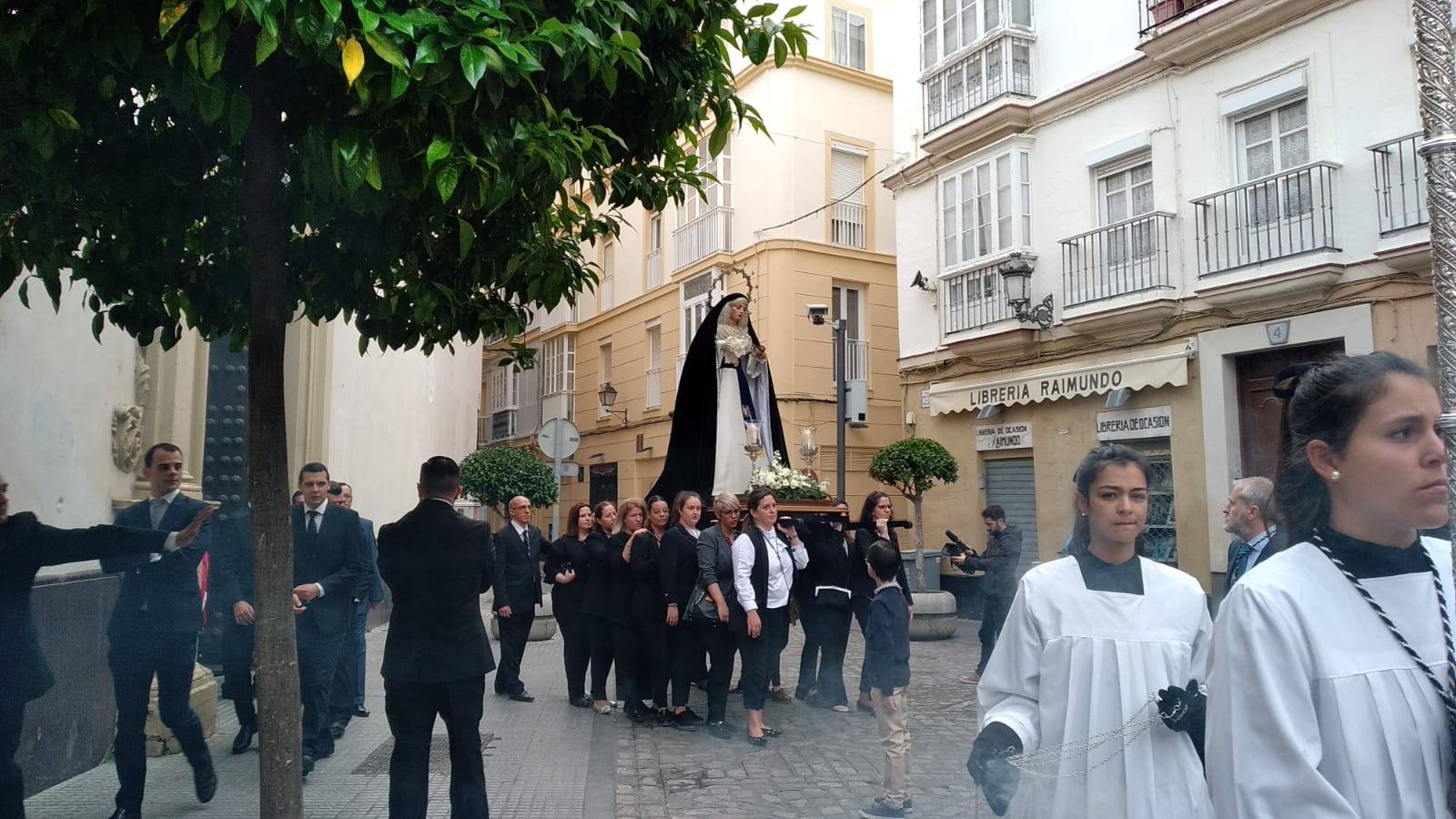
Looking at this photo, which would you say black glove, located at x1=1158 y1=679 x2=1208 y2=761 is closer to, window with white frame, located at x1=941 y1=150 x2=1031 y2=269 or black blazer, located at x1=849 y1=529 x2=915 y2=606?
black blazer, located at x1=849 y1=529 x2=915 y2=606

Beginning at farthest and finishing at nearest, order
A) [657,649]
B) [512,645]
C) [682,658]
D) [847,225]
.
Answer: [847,225] → [512,645] → [657,649] → [682,658]

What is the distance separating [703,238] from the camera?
24641 millimetres

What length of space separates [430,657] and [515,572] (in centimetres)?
476

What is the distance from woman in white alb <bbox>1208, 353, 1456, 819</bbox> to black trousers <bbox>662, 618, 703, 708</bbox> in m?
6.53

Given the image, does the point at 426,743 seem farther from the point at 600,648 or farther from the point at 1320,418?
the point at 600,648

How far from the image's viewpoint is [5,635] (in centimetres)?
451

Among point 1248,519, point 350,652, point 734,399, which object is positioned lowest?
point 350,652

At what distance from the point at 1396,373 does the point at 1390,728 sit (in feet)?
2.17

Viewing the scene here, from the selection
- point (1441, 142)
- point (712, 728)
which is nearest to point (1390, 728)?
point (1441, 142)

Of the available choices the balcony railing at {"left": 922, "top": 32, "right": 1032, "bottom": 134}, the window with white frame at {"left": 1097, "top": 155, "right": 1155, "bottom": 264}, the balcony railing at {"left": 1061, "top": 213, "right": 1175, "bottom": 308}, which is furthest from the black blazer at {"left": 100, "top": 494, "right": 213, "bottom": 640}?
the balcony railing at {"left": 922, "top": 32, "right": 1032, "bottom": 134}

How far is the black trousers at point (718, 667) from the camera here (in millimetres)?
8164

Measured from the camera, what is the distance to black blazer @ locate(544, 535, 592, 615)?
30.2ft

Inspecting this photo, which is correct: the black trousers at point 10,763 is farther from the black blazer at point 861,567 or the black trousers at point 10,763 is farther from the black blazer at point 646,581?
the black blazer at point 861,567

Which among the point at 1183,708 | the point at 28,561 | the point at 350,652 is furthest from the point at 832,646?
the point at 1183,708
